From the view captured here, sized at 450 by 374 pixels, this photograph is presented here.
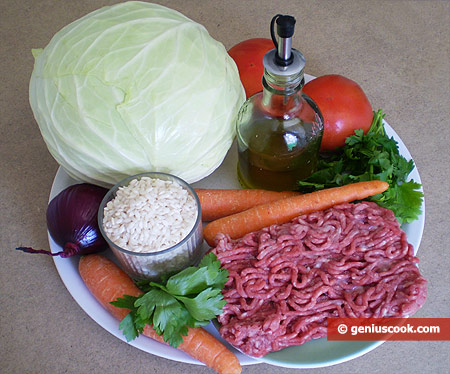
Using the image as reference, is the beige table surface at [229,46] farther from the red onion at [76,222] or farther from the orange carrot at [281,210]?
the orange carrot at [281,210]

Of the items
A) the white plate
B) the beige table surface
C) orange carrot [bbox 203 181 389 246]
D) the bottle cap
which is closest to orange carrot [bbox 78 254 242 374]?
the white plate

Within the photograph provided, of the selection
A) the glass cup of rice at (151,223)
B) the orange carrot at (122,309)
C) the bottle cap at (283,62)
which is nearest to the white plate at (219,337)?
the orange carrot at (122,309)

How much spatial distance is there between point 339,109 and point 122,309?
0.76m

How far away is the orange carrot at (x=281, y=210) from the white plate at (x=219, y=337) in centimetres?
16

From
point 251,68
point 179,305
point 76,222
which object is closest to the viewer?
point 179,305

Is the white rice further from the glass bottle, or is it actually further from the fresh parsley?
the fresh parsley

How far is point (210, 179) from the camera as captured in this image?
1.38 meters

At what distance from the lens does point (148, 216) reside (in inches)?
41.6

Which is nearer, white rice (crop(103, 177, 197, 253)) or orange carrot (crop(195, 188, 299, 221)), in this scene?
white rice (crop(103, 177, 197, 253))

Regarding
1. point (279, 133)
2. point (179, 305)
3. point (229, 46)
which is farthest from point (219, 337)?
point (229, 46)

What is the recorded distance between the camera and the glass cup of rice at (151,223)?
3.44 feet

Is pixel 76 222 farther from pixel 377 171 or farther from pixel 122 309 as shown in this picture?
pixel 377 171

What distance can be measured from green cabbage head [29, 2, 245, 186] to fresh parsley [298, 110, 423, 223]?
306mm

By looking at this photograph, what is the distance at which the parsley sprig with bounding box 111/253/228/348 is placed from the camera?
3.34 feet
